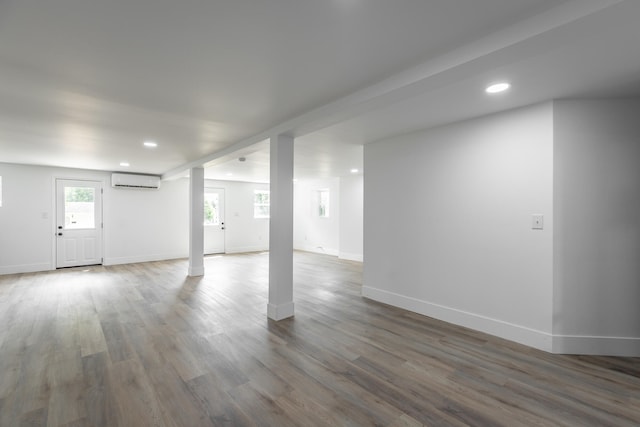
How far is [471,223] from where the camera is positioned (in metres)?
3.26

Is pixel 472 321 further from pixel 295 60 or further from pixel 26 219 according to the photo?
pixel 26 219

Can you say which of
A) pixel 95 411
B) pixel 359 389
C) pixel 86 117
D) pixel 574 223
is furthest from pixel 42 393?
pixel 574 223

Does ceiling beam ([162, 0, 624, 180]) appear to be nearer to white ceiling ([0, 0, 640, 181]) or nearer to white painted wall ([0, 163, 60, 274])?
white ceiling ([0, 0, 640, 181])

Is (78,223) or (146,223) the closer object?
(78,223)

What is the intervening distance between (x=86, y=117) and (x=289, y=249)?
265 centimetres

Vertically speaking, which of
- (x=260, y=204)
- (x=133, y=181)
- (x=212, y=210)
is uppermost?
(x=133, y=181)

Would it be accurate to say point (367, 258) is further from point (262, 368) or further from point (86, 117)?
point (86, 117)

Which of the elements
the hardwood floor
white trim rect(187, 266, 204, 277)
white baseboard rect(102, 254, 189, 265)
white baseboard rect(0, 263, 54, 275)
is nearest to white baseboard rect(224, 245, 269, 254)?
white baseboard rect(102, 254, 189, 265)

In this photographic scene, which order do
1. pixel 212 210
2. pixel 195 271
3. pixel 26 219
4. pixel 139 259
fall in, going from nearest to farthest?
1. pixel 195 271
2. pixel 26 219
3. pixel 139 259
4. pixel 212 210

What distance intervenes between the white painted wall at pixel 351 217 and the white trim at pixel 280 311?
4274 millimetres

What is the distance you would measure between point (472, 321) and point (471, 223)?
3.62 ft

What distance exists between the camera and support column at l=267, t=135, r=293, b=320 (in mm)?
3510

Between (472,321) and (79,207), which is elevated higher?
(79,207)

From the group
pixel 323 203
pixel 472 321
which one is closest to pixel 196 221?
pixel 323 203
